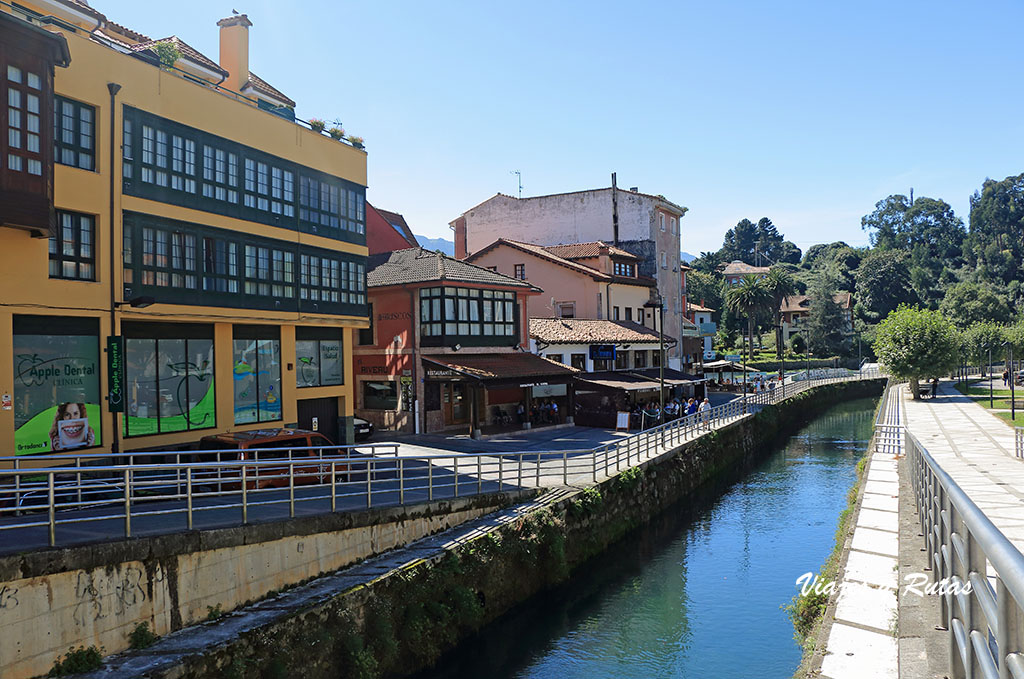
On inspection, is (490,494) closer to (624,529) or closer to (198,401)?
(624,529)

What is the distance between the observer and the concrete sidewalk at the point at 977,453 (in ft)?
46.0

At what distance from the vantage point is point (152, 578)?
9.77 m

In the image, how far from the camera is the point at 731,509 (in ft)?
82.2

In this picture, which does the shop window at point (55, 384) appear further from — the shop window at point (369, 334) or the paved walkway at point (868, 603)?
Result: the shop window at point (369, 334)

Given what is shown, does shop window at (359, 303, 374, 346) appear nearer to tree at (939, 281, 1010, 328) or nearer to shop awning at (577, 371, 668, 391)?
shop awning at (577, 371, 668, 391)

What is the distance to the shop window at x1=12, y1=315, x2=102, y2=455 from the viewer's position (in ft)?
48.2

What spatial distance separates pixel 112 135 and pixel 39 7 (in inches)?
139

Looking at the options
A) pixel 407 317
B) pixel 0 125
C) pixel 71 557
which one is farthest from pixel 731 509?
pixel 0 125

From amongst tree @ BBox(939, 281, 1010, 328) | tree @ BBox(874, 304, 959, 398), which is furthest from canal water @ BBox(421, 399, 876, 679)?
tree @ BBox(939, 281, 1010, 328)

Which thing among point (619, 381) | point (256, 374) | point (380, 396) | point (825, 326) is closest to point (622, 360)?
point (619, 381)

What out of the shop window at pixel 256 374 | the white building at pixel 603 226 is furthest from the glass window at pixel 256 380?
the white building at pixel 603 226

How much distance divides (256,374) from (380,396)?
34.7 ft

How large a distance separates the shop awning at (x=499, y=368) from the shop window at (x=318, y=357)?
5455 mm

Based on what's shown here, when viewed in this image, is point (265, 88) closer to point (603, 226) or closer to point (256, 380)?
point (256, 380)
